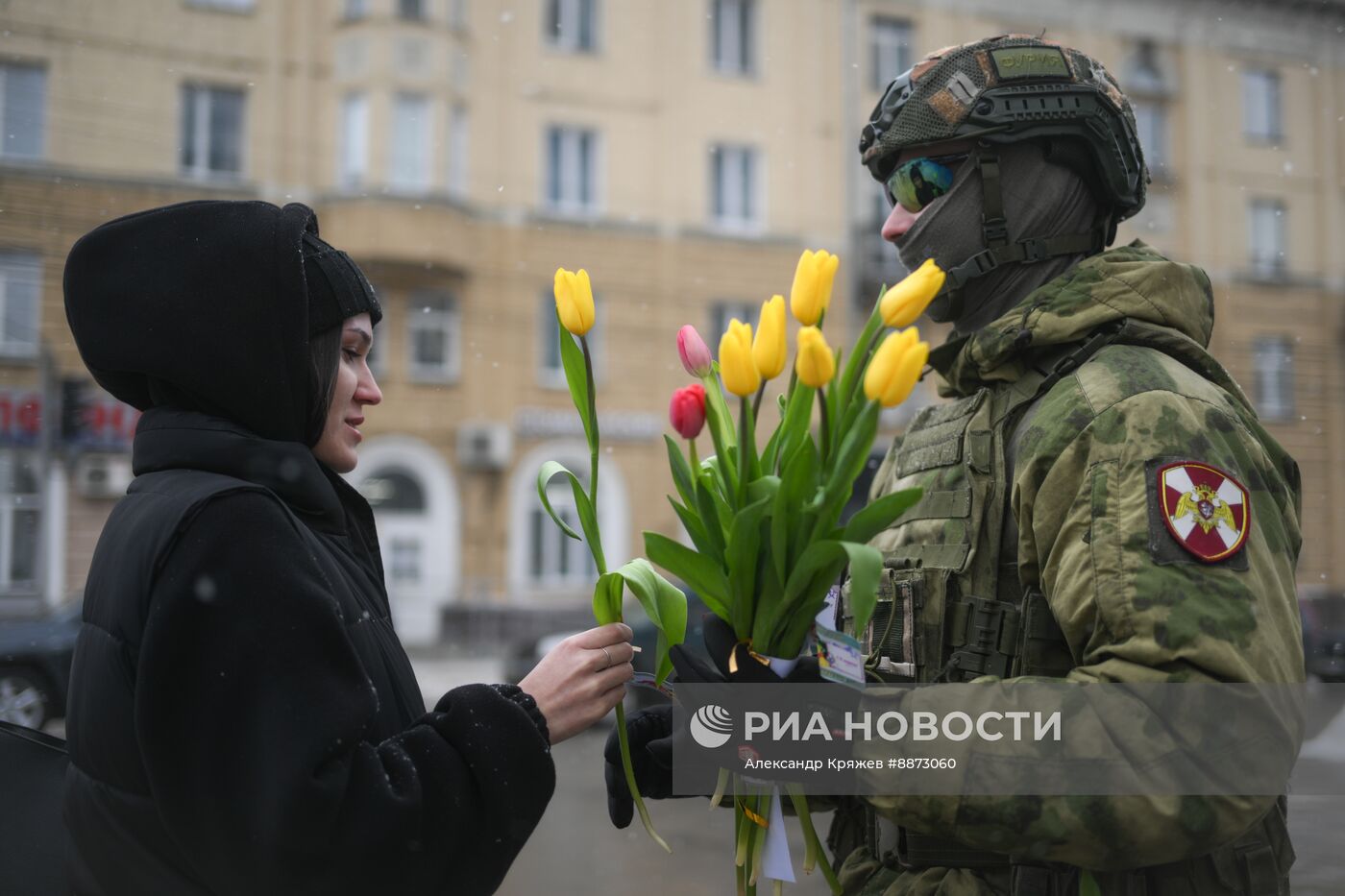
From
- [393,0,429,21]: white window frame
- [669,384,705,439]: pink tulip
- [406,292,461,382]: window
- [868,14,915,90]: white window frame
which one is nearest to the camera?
[669,384,705,439]: pink tulip

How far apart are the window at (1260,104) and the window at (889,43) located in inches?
166

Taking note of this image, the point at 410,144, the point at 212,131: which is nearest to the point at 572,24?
the point at 410,144

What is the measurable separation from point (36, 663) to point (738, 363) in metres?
7.62

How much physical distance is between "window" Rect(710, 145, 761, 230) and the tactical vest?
1578 centimetres

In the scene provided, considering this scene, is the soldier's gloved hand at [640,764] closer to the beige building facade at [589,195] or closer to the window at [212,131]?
the beige building facade at [589,195]

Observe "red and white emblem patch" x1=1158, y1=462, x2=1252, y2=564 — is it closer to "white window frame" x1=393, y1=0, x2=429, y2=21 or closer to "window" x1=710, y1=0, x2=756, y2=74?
"white window frame" x1=393, y1=0, x2=429, y2=21

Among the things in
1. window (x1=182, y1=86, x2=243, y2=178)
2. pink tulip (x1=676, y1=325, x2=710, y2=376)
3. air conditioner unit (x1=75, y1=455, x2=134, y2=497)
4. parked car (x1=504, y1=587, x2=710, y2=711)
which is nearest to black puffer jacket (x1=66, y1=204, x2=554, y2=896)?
pink tulip (x1=676, y1=325, x2=710, y2=376)

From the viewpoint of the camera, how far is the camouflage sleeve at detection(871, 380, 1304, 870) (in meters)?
1.48

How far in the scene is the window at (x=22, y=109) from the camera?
6.14 m

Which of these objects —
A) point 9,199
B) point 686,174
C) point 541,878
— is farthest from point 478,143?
point 541,878

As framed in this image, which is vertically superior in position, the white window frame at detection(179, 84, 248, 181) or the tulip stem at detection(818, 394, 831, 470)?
the white window frame at detection(179, 84, 248, 181)

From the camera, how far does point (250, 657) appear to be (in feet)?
4.70

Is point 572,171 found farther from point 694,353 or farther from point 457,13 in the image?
point 694,353

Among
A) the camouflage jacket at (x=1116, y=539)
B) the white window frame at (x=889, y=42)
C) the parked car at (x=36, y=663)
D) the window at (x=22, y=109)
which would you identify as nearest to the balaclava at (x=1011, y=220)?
the camouflage jacket at (x=1116, y=539)
